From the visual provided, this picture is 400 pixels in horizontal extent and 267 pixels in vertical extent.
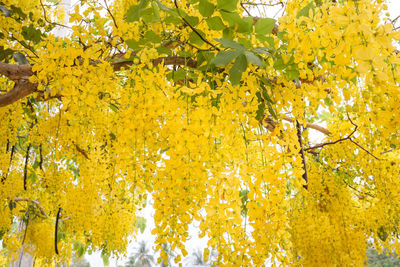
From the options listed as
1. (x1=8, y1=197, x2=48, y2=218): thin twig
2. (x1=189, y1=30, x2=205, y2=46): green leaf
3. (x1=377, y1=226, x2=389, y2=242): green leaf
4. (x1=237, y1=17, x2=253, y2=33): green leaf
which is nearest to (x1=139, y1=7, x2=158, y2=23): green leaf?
(x1=189, y1=30, x2=205, y2=46): green leaf

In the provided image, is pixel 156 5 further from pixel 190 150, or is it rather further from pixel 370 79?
pixel 370 79

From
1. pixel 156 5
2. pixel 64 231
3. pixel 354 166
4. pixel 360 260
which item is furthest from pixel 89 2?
pixel 64 231

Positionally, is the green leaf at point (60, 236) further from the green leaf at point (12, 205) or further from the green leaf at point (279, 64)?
the green leaf at point (279, 64)

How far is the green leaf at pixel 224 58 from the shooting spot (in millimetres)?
667

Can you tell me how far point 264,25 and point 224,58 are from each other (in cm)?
19

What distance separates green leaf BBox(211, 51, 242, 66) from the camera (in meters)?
0.67

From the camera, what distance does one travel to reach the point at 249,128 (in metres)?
0.87

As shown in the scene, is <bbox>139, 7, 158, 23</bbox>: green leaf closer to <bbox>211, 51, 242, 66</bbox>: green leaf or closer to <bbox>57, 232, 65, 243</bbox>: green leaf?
<bbox>211, 51, 242, 66</bbox>: green leaf

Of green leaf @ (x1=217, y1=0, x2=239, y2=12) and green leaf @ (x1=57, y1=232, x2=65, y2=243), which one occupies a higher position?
green leaf @ (x1=217, y1=0, x2=239, y2=12)

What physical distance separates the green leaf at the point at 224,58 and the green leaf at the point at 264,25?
153mm

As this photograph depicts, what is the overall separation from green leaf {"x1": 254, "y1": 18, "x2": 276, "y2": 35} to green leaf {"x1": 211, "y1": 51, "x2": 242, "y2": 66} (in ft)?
0.50

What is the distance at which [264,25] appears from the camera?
77cm

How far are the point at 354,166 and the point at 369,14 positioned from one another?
1669 mm

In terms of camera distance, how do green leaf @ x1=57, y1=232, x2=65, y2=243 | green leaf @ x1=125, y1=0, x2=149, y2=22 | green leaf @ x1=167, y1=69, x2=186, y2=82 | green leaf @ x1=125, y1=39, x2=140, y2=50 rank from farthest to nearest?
green leaf @ x1=57, y1=232, x2=65, y2=243, green leaf @ x1=167, y1=69, x2=186, y2=82, green leaf @ x1=125, y1=39, x2=140, y2=50, green leaf @ x1=125, y1=0, x2=149, y2=22
